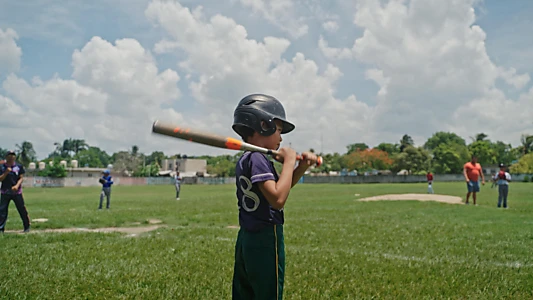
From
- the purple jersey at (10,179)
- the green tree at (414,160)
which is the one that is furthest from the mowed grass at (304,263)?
the green tree at (414,160)

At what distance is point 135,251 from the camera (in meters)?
7.66

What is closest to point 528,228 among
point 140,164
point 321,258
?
point 321,258

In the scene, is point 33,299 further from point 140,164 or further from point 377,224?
point 140,164

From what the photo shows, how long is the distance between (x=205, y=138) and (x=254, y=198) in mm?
619

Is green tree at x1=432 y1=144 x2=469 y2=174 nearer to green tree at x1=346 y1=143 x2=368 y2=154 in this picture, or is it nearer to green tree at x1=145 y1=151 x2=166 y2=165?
green tree at x1=346 y1=143 x2=368 y2=154

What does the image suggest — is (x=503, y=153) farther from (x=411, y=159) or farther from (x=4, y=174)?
(x=4, y=174)

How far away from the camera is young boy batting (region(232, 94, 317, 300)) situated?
312 centimetres

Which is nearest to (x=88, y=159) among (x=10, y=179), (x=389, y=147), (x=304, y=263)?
(x=389, y=147)

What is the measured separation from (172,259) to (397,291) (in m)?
3.72

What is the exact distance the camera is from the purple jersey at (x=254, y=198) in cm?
320

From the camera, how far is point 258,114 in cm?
329

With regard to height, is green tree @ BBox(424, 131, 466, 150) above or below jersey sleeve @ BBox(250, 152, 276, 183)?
above

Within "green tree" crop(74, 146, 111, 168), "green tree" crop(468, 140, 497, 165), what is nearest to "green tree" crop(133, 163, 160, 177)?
"green tree" crop(74, 146, 111, 168)

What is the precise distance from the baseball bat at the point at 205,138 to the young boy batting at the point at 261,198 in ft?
0.39
